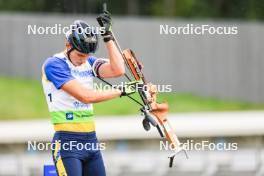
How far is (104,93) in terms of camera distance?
625 cm

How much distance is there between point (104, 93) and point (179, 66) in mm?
10559

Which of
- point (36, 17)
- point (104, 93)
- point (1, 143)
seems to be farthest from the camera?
point (36, 17)

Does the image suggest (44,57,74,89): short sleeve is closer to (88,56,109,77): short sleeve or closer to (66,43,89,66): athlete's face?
(66,43,89,66): athlete's face

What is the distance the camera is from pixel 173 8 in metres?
17.8

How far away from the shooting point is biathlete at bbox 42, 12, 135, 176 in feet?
20.5

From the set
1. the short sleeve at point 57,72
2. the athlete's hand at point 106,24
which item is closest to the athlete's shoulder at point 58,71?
the short sleeve at point 57,72

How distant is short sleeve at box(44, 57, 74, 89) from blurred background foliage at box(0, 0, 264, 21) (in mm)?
9589

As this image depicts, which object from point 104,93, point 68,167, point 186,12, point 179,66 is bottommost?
point 68,167

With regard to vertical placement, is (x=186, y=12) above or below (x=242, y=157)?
above

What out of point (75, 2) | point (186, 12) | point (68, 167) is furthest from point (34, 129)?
point (186, 12)

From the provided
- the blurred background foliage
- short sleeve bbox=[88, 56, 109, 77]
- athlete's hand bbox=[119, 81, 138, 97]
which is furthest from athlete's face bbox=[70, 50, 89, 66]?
the blurred background foliage

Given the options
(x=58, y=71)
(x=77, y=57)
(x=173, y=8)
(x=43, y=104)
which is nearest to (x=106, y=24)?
(x=77, y=57)

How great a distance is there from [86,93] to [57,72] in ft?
0.83

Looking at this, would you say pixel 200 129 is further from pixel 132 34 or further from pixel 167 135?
pixel 132 34
